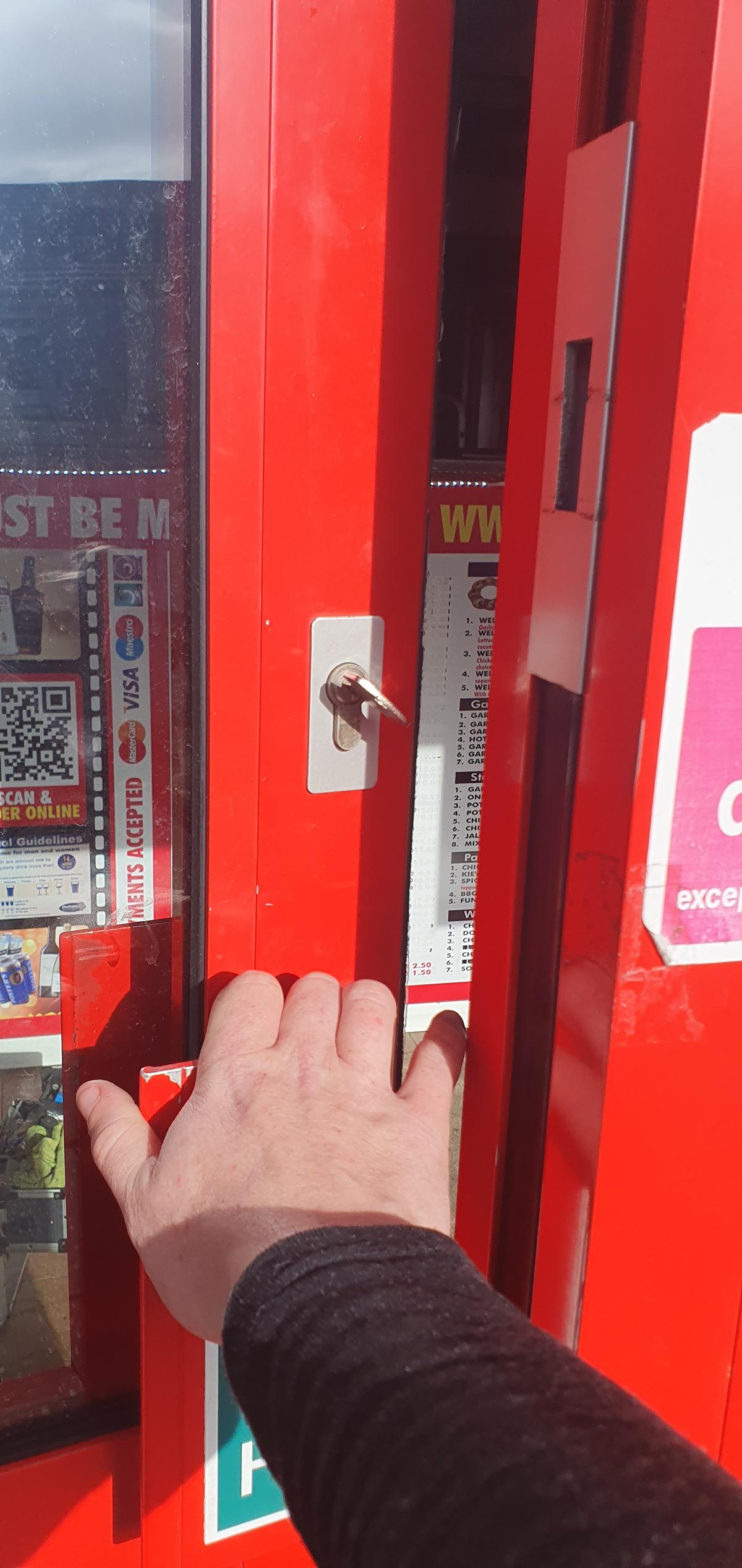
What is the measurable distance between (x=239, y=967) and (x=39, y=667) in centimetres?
29

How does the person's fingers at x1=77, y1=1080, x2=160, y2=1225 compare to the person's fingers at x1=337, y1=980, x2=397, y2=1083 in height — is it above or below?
below

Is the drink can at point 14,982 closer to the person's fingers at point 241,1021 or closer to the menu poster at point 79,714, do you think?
the menu poster at point 79,714

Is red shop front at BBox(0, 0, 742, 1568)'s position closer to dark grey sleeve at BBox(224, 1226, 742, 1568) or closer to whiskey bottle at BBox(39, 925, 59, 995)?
whiskey bottle at BBox(39, 925, 59, 995)

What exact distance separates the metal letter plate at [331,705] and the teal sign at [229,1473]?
50 centimetres

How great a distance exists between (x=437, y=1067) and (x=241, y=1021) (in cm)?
16

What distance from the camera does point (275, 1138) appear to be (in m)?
0.75

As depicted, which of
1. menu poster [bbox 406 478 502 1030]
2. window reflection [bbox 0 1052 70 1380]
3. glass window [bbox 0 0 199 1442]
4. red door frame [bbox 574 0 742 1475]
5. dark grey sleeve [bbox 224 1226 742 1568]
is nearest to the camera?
dark grey sleeve [bbox 224 1226 742 1568]

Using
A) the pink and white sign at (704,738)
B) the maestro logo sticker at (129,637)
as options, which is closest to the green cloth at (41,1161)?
the maestro logo sticker at (129,637)

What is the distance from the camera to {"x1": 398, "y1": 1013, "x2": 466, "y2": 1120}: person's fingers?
2.75 ft

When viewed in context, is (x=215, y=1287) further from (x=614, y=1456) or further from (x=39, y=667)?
(x=39, y=667)

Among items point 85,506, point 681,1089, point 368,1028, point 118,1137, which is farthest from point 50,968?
point 681,1089

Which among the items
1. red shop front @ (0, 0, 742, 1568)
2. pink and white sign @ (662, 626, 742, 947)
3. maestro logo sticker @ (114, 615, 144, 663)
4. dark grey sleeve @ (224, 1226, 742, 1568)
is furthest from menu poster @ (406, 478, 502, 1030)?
dark grey sleeve @ (224, 1226, 742, 1568)

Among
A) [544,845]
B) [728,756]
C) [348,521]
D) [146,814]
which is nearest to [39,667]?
[146,814]

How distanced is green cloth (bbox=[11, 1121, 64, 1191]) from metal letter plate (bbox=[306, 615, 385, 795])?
1.35 feet
